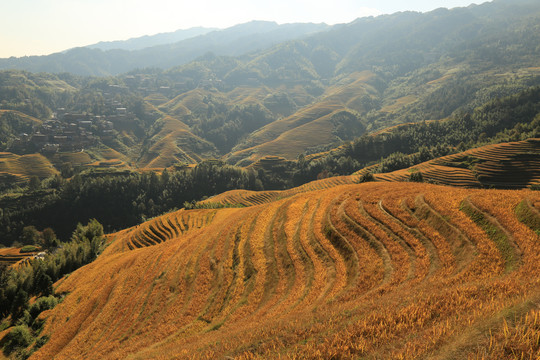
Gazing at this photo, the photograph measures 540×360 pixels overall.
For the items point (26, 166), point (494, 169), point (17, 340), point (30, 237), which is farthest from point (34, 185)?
point (494, 169)

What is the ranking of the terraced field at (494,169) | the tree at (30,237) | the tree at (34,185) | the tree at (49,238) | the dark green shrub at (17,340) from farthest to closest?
the tree at (34,185) → the tree at (30,237) → the terraced field at (494,169) → the tree at (49,238) → the dark green shrub at (17,340)

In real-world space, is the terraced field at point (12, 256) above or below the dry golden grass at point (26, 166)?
below

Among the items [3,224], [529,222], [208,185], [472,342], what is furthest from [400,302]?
[3,224]

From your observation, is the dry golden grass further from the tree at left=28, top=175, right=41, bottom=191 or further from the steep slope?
the steep slope

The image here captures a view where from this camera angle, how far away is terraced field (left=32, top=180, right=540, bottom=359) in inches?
392

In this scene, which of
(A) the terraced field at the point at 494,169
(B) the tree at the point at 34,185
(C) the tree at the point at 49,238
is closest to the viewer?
(C) the tree at the point at 49,238

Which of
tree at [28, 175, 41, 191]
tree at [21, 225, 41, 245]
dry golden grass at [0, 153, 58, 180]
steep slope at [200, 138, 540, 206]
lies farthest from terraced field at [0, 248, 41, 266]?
dry golden grass at [0, 153, 58, 180]

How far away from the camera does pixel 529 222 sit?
18328mm

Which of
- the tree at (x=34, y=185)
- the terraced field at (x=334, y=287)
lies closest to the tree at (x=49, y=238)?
the tree at (x=34, y=185)

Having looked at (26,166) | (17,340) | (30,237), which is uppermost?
(17,340)

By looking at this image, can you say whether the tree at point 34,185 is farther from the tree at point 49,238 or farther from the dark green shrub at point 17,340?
the dark green shrub at point 17,340

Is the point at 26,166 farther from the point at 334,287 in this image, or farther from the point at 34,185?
the point at 334,287

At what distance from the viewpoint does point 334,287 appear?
63.1 ft

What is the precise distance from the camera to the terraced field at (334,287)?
32.7 ft
